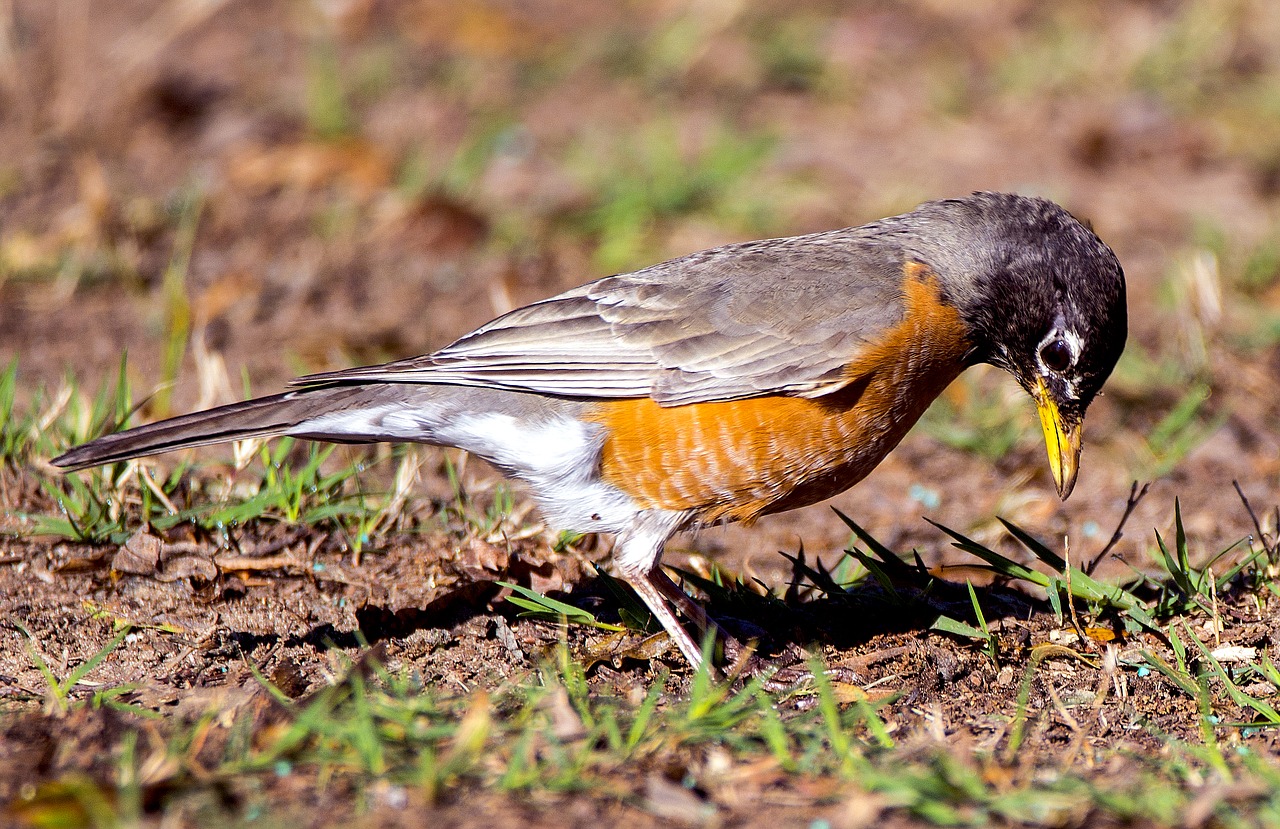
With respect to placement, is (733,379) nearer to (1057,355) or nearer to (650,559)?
(650,559)

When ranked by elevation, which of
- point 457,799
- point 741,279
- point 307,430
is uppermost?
point 741,279

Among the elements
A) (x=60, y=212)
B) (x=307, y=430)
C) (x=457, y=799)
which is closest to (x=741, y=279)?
(x=307, y=430)

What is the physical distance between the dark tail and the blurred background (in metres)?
1.03

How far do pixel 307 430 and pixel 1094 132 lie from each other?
662 cm

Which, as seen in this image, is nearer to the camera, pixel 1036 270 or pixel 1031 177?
pixel 1036 270

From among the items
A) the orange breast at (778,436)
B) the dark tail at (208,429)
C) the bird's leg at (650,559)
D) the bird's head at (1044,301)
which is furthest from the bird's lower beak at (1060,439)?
the dark tail at (208,429)

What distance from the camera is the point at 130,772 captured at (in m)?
2.83

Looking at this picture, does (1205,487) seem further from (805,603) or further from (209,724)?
(209,724)

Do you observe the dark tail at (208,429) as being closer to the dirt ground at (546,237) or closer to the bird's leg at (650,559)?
the dirt ground at (546,237)

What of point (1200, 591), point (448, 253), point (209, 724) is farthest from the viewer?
point (448, 253)

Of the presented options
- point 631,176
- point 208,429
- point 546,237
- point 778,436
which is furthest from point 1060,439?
point 631,176

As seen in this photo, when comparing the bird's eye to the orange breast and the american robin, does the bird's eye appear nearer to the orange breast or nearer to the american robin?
the american robin

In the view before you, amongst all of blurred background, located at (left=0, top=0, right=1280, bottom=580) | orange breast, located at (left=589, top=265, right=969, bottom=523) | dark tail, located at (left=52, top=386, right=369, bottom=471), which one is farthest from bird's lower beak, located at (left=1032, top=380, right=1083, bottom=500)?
dark tail, located at (left=52, top=386, right=369, bottom=471)

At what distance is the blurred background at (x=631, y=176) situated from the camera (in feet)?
19.9
